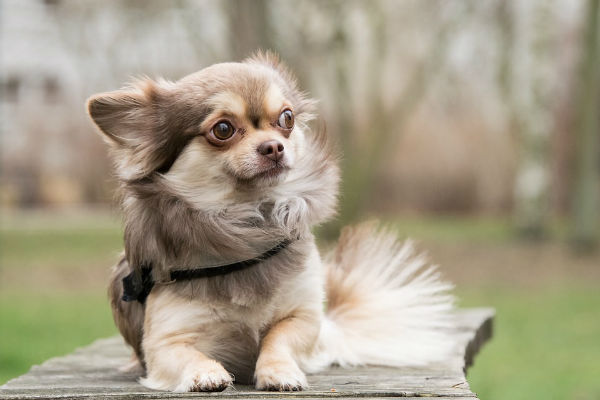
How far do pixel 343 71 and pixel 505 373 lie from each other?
9.28m

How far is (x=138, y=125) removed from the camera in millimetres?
2988

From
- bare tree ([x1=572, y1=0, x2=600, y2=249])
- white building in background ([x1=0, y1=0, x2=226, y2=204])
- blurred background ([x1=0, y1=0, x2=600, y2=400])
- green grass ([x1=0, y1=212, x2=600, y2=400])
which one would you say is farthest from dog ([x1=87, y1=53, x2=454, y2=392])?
white building in background ([x1=0, y1=0, x2=226, y2=204])

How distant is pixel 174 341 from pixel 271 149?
70 centimetres

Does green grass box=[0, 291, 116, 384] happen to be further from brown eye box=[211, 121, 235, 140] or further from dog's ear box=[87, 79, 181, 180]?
brown eye box=[211, 121, 235, 140]

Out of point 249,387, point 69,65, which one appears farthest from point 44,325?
point 69,65

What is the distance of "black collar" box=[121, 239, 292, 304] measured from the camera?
2.87m

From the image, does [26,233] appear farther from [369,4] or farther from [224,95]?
[224,95]

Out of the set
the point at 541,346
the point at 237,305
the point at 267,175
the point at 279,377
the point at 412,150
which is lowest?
the point at 412,150

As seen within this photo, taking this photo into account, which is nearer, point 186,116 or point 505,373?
point 186,116

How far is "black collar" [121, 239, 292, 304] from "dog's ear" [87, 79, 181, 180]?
0.34 meters

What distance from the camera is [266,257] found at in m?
2.93

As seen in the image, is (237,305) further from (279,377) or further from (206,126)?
(206,126)

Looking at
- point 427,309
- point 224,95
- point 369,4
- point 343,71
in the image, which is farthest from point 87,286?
point 224,95

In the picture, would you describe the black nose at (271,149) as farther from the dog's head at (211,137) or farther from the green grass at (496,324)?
the green grass at (496,324)
